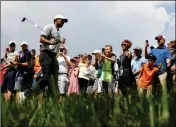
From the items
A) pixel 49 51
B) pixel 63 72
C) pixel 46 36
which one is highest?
pixel 46 36

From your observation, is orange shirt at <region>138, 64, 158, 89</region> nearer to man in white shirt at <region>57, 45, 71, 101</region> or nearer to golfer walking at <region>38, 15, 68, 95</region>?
man in white shirt at <region>57, 45, 71, 101</region>

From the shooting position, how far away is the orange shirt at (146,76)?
9082mm

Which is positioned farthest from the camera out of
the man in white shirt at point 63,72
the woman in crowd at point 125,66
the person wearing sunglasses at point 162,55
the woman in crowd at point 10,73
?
the woman in crowd at point 10,73

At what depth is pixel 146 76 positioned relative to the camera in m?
9.20

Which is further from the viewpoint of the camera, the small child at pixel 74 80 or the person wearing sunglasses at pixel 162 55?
the small child at pixel 74 80

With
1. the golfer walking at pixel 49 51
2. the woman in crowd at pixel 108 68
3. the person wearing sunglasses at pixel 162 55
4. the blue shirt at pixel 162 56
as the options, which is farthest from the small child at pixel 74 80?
the golfer walking at pixel 49 51

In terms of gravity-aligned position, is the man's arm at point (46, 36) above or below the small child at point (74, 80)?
above

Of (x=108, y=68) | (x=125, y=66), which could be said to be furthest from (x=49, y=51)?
(x=108, y=68)

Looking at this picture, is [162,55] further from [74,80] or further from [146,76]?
[74,80]

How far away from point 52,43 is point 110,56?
3143mm

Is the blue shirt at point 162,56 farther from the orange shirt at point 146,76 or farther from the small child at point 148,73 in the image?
the orange shirt at point 146,76

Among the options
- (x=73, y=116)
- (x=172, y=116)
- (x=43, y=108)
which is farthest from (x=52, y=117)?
(x=172, y=116)

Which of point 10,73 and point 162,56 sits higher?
point 162,56

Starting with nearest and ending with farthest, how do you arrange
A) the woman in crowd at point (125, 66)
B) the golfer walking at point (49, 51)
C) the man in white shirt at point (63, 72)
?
1. the golfer walking at point (49, 51)
2. the woman in crowd at point (125, 66)
3. the man in white shirt at point (63, 72)
